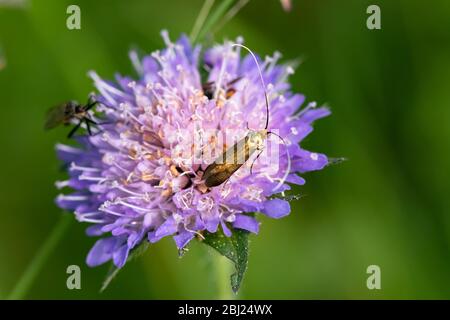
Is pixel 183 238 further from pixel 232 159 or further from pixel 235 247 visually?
pixel 232 159

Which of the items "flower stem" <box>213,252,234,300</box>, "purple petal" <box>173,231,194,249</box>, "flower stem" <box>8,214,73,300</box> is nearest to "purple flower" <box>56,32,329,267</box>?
"purple petal" <box>173,231,194,249</box>

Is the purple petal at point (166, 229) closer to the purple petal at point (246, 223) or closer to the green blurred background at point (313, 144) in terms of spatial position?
the purple petal at point (246, 223)

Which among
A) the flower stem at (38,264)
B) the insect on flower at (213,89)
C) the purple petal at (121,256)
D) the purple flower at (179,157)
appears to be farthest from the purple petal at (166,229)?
the flower stem at (38,264)

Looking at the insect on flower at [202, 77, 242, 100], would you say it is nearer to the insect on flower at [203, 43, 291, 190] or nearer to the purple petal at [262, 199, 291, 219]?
the insect on flower at [203, 43, 291, 190]

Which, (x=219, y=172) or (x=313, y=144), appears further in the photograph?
(x=313, y=144)

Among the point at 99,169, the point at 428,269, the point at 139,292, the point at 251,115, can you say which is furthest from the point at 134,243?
the point at 428,269

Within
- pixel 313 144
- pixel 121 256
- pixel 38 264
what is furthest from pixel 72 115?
pixel 313 144
